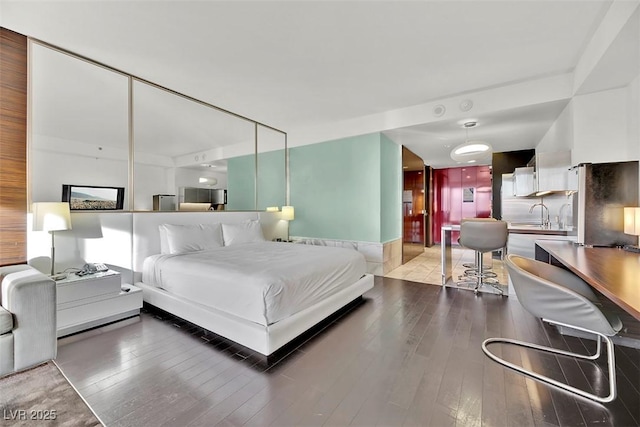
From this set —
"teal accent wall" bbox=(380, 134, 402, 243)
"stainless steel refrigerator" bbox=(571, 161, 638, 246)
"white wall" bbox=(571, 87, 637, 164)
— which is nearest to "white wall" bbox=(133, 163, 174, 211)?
"teal accent wall" bbox=(380, 134, 402, 243)

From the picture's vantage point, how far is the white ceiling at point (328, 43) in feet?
7.48

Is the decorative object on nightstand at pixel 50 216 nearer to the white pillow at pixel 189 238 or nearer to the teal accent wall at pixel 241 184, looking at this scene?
the white pillow at pixel 189 238

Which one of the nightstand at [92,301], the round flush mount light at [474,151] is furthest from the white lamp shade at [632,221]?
the nightstand at [92,301]

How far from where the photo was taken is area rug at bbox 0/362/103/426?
1.46 m

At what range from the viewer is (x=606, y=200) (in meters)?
2.61

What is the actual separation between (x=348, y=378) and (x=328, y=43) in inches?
120

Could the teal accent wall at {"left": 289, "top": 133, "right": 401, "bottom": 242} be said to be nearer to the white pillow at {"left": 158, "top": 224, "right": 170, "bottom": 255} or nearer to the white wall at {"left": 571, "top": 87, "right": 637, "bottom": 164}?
the white wall at {"left": 571, "top": 87, "right": 637, "bottom": 164}

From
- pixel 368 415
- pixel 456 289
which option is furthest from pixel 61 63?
pixel 456 289

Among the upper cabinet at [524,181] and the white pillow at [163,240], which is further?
the upper cabinet at [524,181]

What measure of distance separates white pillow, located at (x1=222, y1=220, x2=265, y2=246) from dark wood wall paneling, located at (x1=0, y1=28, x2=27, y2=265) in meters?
2.11

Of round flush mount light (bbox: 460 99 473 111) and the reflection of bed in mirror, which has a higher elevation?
round flush mount light (bbox: 460 99 473 111)

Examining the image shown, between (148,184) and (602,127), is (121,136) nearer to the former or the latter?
(148,184)

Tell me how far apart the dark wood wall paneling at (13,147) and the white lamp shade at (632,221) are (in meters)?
5.50

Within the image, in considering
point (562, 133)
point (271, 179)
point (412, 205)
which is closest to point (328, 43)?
point (562, 133)
